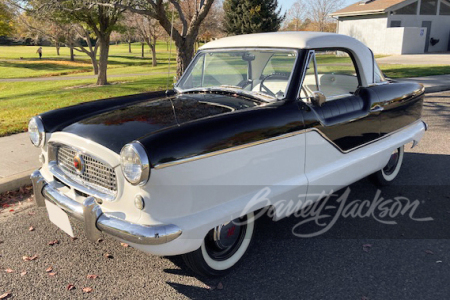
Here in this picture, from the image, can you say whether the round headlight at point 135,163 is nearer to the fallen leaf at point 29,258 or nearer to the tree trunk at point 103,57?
the fallen leaf at point 29,258

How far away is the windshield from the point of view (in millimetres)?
3559

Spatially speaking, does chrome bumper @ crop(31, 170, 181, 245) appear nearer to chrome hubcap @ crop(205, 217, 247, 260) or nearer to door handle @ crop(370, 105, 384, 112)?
chrome hubcap @ crop(205, 217, 247, 260)

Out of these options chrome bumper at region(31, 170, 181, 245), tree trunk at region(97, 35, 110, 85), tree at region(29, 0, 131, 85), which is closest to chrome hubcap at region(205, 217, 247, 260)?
chrome bumper at region(31, 170, 181, 245)

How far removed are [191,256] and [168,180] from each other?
625 mm

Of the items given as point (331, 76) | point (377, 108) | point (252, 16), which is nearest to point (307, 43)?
point (331, 76)

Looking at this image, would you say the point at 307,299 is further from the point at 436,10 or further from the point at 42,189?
the point at 436,10

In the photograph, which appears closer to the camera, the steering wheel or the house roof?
the steering wheel

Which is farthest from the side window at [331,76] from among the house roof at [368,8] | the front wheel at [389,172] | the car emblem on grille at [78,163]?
the house roof at [368,8]

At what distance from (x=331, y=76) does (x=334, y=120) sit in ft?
2.49

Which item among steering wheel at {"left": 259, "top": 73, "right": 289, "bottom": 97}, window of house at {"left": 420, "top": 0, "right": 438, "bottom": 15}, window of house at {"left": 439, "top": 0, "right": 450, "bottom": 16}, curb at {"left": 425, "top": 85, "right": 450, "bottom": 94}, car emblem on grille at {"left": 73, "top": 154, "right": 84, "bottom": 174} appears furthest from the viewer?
window of house at {"left": 439, "top": 0, "right": 450, "bottom": 16}

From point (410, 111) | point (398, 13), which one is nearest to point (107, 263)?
point (410, 111)

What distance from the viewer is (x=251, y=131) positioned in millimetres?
2832

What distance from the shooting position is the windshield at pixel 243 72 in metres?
3.56

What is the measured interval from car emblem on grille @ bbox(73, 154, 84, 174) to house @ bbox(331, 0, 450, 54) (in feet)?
105
